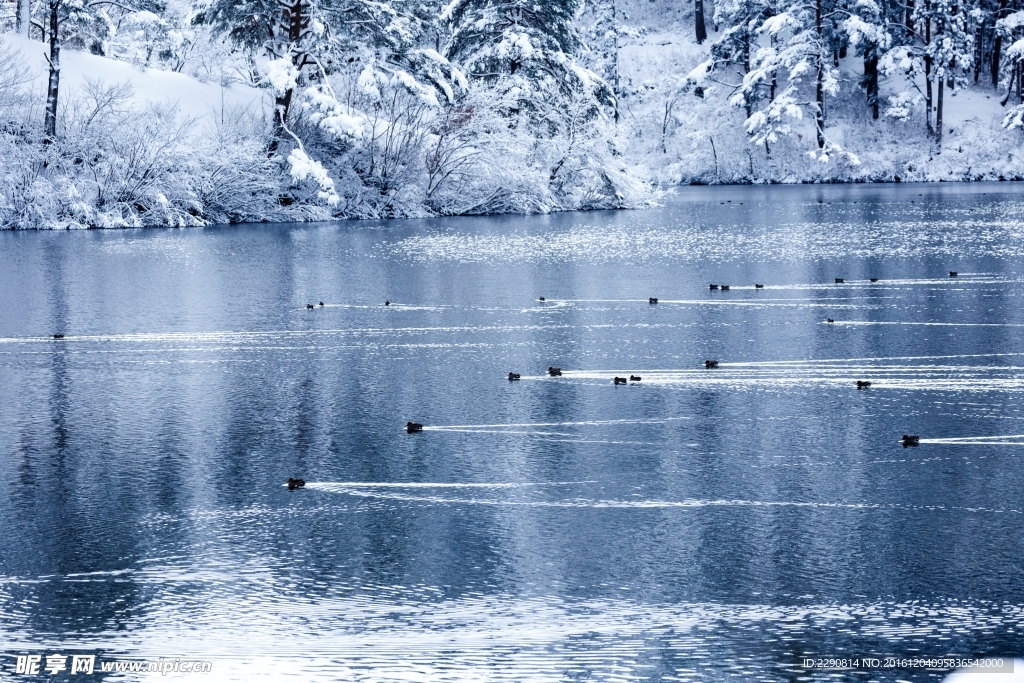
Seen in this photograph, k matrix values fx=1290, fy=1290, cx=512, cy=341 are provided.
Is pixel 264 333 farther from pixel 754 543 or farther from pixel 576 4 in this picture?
pixel 576 4

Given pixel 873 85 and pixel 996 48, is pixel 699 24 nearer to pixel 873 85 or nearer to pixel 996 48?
pixel 873 85

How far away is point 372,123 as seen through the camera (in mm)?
40656

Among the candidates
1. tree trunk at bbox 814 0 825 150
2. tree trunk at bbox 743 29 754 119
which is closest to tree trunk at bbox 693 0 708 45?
tree trunk at bbox 743 29 754 119

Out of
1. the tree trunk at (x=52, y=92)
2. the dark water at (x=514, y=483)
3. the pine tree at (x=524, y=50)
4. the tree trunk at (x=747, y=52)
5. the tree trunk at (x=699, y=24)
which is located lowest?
the dark water at (x=514, y=483)

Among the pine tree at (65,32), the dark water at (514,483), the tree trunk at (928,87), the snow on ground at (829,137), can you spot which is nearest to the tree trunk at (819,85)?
the snow on ground at (829,137)

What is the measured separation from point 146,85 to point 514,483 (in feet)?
126

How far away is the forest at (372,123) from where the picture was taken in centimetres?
3594

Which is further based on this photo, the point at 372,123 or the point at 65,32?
the point at 65,32

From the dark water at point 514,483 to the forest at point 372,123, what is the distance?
19306mm

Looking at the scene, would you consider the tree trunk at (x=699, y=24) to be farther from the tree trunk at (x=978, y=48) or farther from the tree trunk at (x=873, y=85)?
→ the tree trunk at (x=978, y=48)

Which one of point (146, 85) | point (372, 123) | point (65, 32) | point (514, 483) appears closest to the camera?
point (514, 483)

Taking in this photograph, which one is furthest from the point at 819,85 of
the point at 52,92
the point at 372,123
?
the point at 52,92

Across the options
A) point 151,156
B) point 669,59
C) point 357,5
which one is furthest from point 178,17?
point 151,156

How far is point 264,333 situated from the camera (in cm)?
1407
